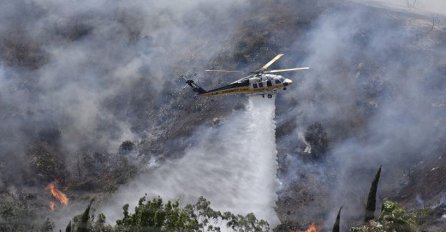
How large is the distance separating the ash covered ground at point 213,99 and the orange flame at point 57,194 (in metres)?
0.94

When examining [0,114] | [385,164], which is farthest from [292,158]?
[0,114]

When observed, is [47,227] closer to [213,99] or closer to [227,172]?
[227,172]

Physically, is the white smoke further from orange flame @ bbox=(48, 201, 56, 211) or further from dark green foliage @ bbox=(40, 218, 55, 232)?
dark green foliage @ bbox=(40, 218, 55, 232)

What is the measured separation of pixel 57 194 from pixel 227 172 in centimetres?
2281

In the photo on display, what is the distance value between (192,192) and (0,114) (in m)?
33.0

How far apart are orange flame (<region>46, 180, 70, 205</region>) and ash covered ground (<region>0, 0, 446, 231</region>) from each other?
0.94 m

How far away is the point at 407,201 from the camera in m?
60.7

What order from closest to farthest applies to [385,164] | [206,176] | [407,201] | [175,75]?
[407,201] < [385,164] < [206,176] < [175,75]

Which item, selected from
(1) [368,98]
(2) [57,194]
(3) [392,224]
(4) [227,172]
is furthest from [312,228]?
(2) [57,194]

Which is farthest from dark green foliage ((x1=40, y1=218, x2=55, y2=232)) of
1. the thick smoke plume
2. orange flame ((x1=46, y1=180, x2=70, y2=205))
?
the thick smoke plume

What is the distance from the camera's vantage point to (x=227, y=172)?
73.4 metres

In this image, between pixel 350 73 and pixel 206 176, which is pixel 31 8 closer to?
pixel 206 176

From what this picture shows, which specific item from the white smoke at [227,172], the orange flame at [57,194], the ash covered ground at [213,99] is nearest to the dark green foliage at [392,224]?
the ash covered ground at [213,99]

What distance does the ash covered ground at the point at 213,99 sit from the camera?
223ft
